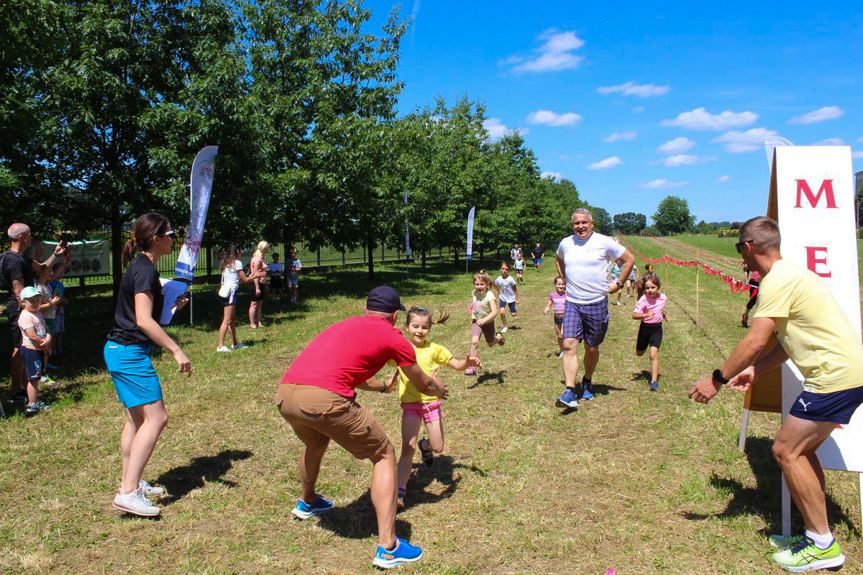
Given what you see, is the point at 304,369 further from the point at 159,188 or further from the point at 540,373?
the point at 159,188

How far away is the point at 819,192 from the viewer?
14.0 feet

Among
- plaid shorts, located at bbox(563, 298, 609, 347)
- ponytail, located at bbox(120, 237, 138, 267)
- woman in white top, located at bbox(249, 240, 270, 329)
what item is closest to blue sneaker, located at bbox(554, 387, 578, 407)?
plaid shorts, located at bbox(563, 298, 609, 347)

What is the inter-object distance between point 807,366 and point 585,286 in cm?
321

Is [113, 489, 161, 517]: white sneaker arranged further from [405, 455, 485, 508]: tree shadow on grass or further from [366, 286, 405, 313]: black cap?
[366, 286, 405, 313]: black cap

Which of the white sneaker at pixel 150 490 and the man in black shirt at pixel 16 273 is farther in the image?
the man in black shirt at pixel 16 273

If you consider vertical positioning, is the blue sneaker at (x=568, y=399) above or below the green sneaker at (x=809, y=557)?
above

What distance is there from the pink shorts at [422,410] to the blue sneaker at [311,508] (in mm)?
859

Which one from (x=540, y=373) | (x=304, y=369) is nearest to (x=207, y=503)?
(x=304, y=369)

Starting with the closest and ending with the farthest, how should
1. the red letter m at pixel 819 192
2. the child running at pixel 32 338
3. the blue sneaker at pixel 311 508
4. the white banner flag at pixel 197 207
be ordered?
the blue sneaker at pixel 311 508, the red letter m at pixel 819 192, the child running at pixel 32 338, the white banner flag at pixel 197 207

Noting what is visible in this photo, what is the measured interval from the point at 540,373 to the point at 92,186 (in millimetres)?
10865

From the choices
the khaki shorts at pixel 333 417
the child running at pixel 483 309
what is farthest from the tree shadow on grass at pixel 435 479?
the child running at pixel 483 309

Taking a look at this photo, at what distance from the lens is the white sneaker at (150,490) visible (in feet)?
13.9

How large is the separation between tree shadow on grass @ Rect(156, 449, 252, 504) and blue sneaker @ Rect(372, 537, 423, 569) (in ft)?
6.01

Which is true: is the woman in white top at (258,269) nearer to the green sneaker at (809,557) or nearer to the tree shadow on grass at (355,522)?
the tree shadow on grass at (355,522)
